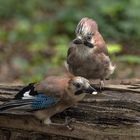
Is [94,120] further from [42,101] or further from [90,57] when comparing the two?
[90,57]

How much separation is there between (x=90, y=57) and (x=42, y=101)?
87 cm

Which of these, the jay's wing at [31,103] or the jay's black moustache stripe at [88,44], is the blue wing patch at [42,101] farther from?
the jay's black moustache stripe at [88,44]

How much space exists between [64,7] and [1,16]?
1079 mm

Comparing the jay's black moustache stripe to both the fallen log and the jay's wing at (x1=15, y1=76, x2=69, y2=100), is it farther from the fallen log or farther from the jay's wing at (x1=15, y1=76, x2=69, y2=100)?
the jay's wing at (x1=15, y1=76, x2=69, y2=100)

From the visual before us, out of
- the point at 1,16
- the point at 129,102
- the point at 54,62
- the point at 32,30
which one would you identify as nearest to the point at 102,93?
the point at 129,102

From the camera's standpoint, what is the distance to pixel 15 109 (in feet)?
17.7

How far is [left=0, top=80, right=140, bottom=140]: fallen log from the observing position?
17.6 ft

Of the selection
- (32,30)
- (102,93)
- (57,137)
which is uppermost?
(32,30)

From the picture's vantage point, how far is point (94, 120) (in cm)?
546

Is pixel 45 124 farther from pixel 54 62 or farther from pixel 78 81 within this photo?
pixel 54 62

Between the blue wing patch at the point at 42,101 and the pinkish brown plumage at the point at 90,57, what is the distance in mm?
755

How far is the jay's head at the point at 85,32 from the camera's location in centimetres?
577

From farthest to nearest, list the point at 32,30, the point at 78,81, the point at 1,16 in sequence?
the point at 1,16
the point at 32,30
the point at 78,81

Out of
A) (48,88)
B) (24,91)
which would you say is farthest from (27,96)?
(48,88)
